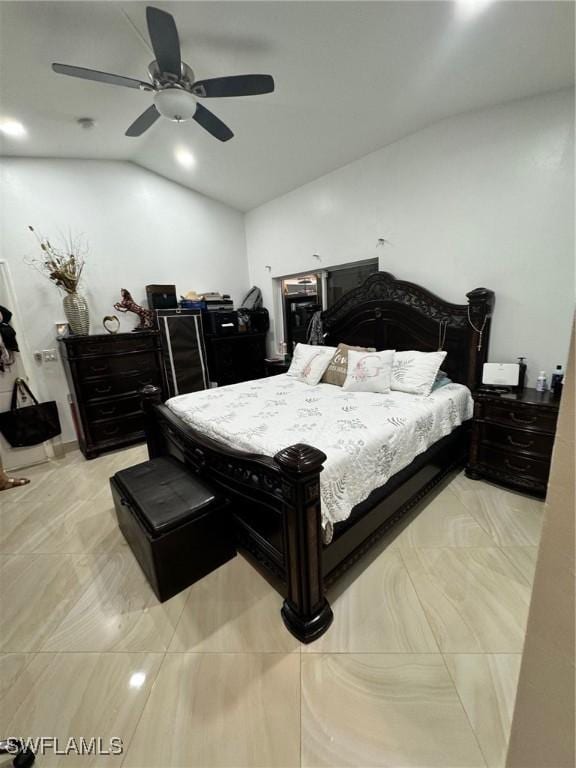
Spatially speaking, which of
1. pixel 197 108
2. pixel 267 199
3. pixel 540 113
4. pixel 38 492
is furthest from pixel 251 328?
pixel 540 113

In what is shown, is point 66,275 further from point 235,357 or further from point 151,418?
point 235,357

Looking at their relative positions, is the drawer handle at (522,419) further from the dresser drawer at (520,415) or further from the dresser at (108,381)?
the dresser at (108,381)

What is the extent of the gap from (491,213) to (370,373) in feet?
4.99

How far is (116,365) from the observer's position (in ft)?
11.1

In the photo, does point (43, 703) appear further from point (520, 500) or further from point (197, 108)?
point (197, 108)

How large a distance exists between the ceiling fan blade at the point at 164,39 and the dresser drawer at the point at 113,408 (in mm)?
2832

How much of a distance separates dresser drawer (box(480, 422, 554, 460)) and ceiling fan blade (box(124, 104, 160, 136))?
126 inches

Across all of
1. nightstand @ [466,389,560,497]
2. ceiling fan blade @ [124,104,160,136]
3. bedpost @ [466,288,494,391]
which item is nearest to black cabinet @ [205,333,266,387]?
ceiling fan blade @ [124,104,160,136]

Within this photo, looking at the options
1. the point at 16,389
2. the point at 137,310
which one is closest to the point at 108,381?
the point at 16,389

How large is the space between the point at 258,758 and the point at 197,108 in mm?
3169

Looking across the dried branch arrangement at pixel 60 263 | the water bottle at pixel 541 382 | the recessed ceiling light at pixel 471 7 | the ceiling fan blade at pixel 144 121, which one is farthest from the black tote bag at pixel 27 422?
the water bottle at pixel 541 382

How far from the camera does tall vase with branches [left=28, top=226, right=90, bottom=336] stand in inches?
123

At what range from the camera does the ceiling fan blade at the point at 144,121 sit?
2049 millimetres

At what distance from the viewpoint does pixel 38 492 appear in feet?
8.79
